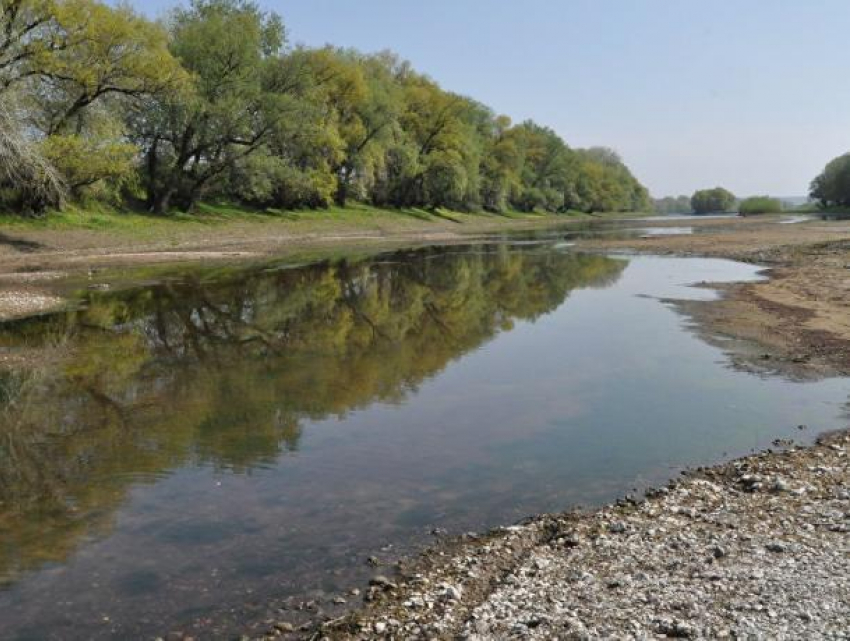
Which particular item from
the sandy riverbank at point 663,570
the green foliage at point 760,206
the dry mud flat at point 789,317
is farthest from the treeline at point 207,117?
the green foliage at point 760,206

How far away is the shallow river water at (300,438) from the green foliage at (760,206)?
17495 cm

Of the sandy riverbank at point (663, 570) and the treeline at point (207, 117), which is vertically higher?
the treeline at point (207, 117)

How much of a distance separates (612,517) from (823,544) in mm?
2190

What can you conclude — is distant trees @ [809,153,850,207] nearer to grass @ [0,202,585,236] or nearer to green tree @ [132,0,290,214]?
grass @ [0,202,585,236]

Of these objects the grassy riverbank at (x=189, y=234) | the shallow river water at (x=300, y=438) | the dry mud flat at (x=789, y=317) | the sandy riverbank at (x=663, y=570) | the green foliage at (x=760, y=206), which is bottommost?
the shallow river water at (x=300, y=438)

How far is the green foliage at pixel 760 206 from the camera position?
17825cm

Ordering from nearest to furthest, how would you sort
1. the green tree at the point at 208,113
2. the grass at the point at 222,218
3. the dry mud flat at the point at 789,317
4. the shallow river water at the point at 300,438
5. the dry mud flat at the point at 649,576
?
the dry mud flat at the point at 649,576 < the shallow river water at the point at 300,438 < the dry mud flat at the point at 789,317 < the grass at the point at 222,218 < the green tree at the point at 208,113

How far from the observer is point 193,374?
1620cm

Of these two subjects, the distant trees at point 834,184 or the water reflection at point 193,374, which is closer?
the water reflection at point 193,374

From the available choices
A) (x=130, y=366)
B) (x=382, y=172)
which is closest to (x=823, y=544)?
(x=130, y=366)

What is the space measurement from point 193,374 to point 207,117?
4437cm

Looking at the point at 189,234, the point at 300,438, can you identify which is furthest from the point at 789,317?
the point at 189,234

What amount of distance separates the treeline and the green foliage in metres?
110

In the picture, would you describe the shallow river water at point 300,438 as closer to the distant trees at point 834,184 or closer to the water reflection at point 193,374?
the water reflection at point 193,374
